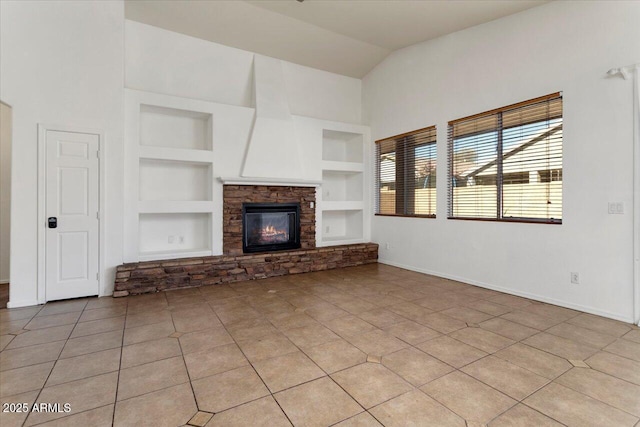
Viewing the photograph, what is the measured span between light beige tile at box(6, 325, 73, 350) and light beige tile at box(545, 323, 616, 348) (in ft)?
14.7

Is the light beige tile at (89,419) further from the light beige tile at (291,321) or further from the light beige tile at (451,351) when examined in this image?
the light beige tile at (451,351)

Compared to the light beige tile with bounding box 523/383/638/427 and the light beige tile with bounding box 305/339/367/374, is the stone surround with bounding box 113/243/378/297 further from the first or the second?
the light beige tile with bounding box 523/383/638/427

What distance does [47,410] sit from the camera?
1.81m

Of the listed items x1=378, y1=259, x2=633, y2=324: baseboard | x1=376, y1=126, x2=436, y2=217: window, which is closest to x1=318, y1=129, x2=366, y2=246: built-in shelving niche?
x1=376, y1=126, x2=436, y2=217: window

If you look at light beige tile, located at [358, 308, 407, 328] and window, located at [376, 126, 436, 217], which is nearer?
light beige tile, located at [358, 308, 407, 328]

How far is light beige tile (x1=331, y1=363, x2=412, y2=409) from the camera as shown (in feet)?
6.33

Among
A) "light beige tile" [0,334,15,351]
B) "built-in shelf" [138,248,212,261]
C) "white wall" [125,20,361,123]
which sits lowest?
"light beige tile" [0,334,15,351]

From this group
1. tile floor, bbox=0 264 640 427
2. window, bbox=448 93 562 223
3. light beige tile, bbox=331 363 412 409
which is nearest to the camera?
tile floor, bbox=0 264 640 427

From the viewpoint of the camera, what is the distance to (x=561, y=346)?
8.61ft

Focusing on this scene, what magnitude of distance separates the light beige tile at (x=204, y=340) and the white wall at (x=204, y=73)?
3875mm

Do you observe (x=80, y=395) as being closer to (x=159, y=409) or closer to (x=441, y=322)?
(x=159, y=409)

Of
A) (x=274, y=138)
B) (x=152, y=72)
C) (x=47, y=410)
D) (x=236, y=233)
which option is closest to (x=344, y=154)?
(x=274, y=138)

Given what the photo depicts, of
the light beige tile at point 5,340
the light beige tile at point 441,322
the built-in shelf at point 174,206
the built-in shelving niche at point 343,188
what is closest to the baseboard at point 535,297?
the light beige tile at point 441,322

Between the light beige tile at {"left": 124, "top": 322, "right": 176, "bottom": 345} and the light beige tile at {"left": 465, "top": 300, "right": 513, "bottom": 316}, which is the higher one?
the light beige tile at {"left": 465, "top": 300, "right": 513, "bottom": 316}
